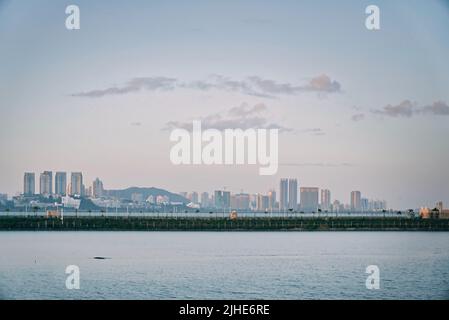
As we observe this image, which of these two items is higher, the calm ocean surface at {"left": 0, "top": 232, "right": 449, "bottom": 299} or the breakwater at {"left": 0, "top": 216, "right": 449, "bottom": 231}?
the breakwater at {"left": 0, "top": 216, "right": 449, "bottom": 231}

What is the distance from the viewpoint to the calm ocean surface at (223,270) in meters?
37.1

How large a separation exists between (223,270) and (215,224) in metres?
44.2

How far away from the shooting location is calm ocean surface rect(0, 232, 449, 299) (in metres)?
37.1

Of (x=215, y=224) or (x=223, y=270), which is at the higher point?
(x=215, y=224)

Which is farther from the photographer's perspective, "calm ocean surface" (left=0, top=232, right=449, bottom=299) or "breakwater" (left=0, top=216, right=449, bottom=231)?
"breakwater" (left=0, top=216, right=449, bottom=231)

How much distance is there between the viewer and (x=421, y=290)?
3816cm

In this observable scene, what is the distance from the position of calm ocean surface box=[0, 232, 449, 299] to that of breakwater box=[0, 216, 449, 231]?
16.0m

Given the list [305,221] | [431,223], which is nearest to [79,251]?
[305,221]

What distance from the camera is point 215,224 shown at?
9194 cm

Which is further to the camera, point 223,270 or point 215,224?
point 215,224

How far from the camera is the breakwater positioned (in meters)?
90.8
